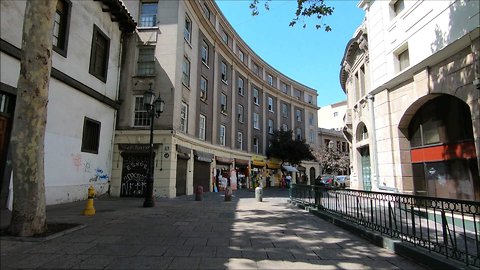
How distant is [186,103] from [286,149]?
18.3 m

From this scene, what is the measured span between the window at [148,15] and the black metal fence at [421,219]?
1523 cm

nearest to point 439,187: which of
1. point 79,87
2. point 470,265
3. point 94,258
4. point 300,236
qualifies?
point 300,236

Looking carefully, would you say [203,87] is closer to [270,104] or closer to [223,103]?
→ [223,103]

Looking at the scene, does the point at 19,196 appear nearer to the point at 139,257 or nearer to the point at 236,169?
the point at 139,257

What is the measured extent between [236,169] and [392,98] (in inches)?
706

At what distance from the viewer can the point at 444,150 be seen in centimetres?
1041

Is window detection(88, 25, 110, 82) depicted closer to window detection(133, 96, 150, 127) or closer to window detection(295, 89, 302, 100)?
window detection(133, 96, 150, 127)

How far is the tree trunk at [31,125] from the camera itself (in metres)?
6.11

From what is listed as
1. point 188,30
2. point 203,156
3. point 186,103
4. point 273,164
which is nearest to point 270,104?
point 273,164

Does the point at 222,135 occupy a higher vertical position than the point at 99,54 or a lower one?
lower

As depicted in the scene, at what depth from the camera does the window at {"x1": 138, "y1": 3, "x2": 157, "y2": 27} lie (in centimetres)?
1872

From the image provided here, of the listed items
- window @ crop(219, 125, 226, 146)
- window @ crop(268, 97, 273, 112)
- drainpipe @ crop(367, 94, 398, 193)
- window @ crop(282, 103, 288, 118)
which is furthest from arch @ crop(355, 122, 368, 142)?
window @ crop(282, 103, 288, 118)

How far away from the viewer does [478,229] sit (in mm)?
4652

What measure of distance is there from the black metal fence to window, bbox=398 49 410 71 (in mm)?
6909
